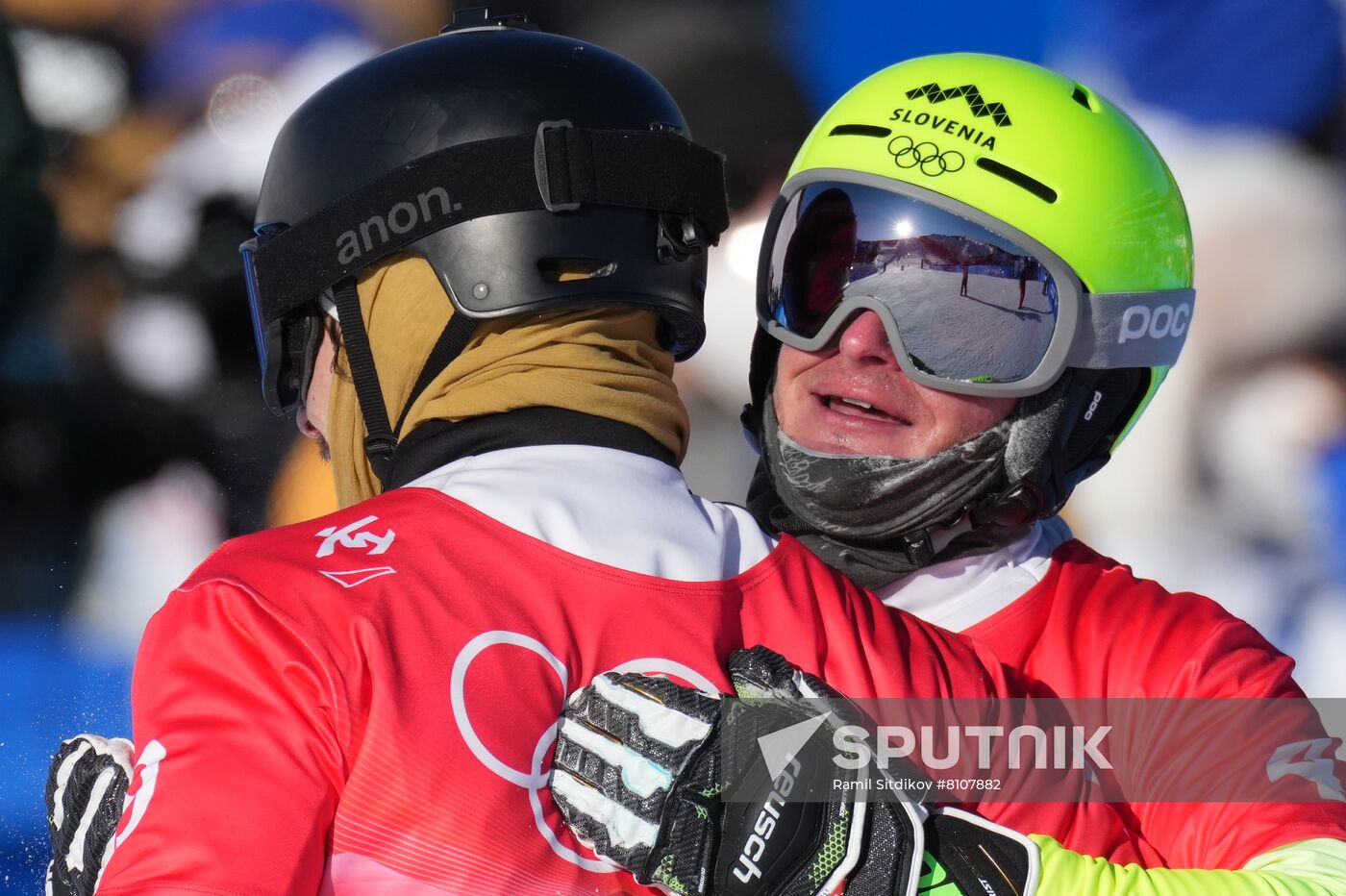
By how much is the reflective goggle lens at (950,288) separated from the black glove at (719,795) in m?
0.98

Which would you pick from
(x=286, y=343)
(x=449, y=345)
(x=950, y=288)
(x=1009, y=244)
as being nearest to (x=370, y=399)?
(x=449, y=345)

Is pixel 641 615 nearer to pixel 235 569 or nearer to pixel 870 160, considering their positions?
pixel 235 569

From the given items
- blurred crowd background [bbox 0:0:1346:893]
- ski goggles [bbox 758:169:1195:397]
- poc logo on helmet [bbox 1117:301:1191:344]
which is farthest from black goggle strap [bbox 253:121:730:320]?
blurred crowd background [bbox 0:0:1346:893]

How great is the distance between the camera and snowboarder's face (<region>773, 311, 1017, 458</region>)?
2.37 metres

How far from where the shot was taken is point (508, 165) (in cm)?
178

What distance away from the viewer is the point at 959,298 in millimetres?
2371

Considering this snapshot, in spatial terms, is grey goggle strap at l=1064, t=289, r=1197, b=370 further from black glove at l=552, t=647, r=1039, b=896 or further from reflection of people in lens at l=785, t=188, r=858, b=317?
black glove at l=552, t=647, r=1039, b=896

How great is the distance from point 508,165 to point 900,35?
3.09m

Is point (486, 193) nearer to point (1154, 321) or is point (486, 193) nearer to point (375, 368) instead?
point (375, 368)

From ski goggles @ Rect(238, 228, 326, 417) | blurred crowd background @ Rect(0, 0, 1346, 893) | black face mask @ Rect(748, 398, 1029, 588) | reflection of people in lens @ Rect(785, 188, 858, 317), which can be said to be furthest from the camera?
blurred crowd background @ Rect(0, 0, 1346, 893)

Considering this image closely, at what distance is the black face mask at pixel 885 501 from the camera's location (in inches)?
92.3

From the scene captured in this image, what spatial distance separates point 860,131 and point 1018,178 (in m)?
0.31

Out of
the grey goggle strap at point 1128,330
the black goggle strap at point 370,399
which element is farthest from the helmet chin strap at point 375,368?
the grey goggle strap at point 1128,330

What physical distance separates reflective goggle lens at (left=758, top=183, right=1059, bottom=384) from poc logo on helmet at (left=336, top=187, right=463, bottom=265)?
86cm
